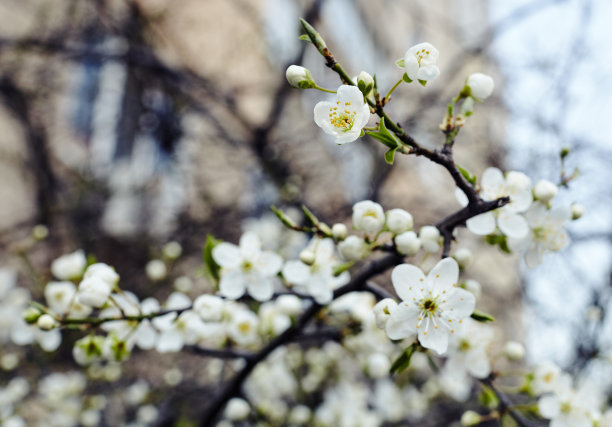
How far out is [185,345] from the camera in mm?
1530

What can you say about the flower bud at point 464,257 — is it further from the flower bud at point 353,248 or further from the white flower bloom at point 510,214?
the flower bud at point 353,248

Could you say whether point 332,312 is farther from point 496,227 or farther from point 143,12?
point 143,12

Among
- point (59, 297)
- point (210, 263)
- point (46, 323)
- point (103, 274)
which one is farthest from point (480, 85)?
point (59, 297)

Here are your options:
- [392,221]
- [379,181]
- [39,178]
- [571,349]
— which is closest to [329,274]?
[392,221]

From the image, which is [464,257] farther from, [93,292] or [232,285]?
[93,292]

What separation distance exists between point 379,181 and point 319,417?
1934 mm

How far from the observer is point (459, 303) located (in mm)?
1009

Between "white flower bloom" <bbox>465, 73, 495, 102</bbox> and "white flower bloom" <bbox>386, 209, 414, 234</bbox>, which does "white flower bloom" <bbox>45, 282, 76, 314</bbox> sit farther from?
"white flower bloom" <bbox>465, 73, 495, 102</bbox>

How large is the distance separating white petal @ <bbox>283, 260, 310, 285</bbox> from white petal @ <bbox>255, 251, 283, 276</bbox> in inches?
1.9

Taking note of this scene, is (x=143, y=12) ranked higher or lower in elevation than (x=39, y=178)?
higher

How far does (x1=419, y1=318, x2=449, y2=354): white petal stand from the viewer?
3.12 ft

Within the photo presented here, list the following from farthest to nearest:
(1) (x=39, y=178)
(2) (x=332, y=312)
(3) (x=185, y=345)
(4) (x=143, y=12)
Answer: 1. (1) (x=39, y=178)
2. (4) (x=143, y=12)
3. (2) (x=332, y=312)
4. (3) (x=185, y=345)

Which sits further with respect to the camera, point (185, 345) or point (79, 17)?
point (79, 17)

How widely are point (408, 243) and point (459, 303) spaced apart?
0.17 m
